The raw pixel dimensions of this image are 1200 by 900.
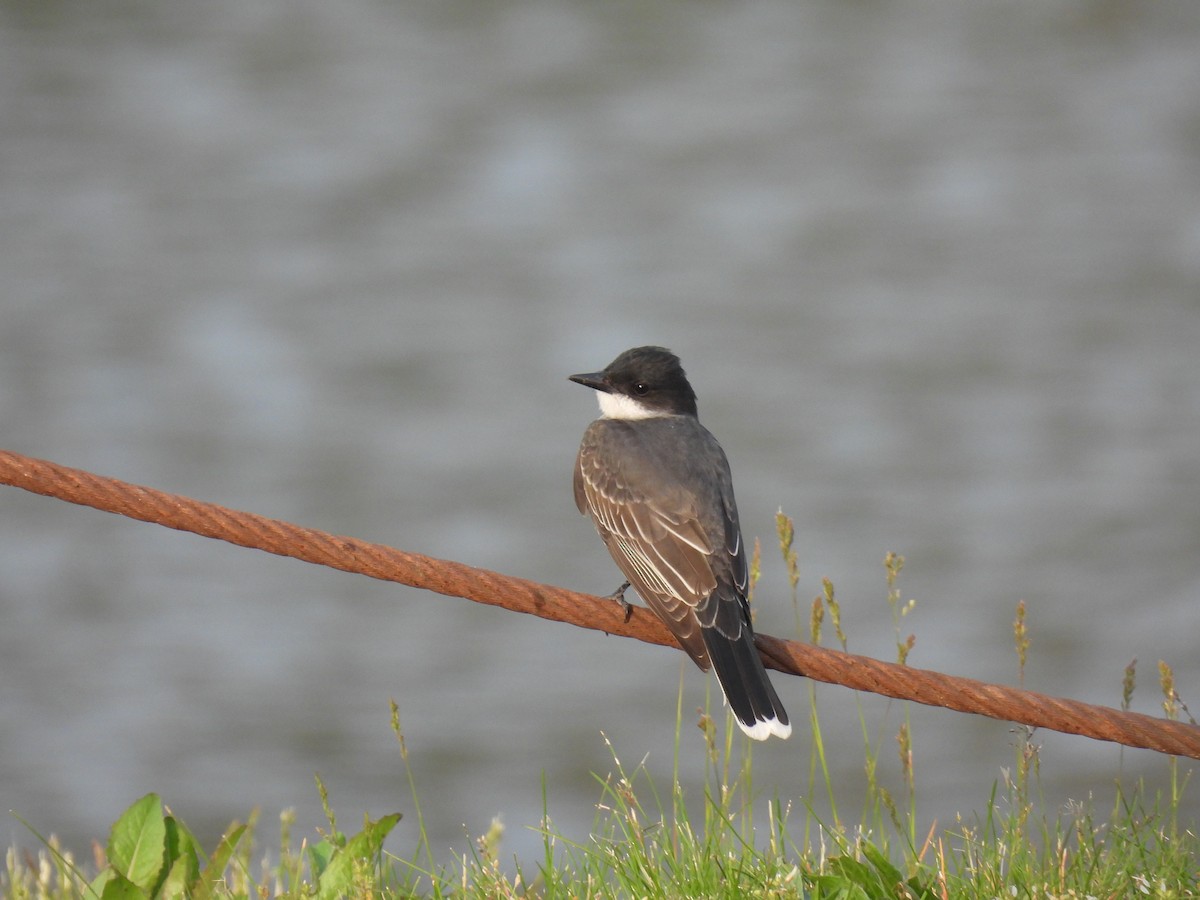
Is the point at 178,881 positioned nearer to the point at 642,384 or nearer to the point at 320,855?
the point at 320,855

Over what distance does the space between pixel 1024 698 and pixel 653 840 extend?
101 centimetres

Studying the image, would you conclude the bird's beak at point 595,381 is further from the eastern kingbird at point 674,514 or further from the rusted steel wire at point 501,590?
the rusted steel wire at point 501,590

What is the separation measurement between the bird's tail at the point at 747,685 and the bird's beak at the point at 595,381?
56.1 inches

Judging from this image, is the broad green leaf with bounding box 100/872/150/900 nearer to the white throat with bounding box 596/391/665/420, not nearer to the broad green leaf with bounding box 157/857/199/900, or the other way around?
the broad green leaf with bounding box 157/857/199/900

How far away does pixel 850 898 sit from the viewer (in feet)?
8.76

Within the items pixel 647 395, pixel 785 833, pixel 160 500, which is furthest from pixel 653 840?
pixel 647 395

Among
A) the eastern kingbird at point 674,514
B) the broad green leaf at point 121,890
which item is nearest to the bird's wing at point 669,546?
the eastern kingbird at point 674,514

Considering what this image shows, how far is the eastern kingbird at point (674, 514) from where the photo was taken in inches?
134

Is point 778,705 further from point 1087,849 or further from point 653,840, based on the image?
point 1087,849

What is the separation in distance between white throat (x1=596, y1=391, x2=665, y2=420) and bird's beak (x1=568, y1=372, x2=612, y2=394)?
0.03m

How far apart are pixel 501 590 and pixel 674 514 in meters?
1.50

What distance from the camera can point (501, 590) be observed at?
245 centimetres

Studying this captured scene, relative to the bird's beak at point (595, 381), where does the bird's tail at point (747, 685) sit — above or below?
below

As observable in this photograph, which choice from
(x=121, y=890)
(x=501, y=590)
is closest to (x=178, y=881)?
(x=121, y=890)
